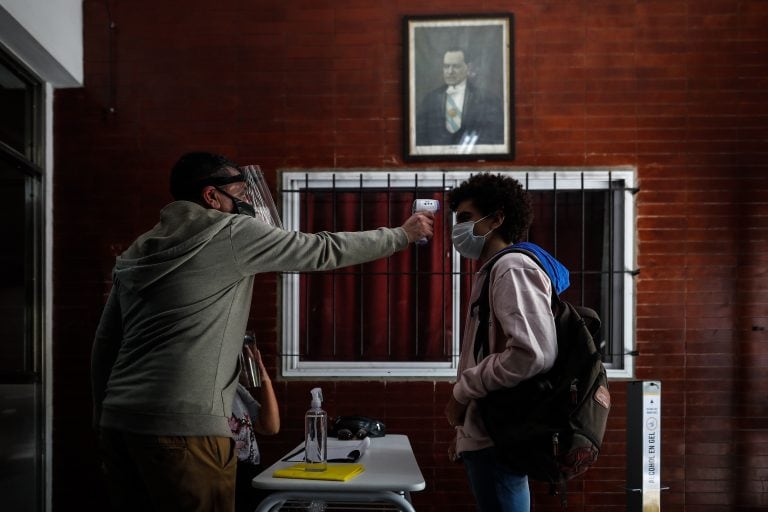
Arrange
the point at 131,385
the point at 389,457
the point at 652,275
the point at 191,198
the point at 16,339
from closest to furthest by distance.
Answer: the point at 131,385
the point at 191,198
the point at 389,457
the point at 16,339
the point at 652,275

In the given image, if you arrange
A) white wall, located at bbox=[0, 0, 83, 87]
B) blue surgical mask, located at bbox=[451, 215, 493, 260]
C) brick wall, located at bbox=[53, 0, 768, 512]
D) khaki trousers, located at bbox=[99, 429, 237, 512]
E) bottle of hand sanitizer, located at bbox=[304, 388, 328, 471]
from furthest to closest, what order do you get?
brick wall, located at bbox=[53, 0, 768, 512]
white wall, located at bbox=[0, 0, 83, 87]
blue surgical mask, located at bbox=[451, 215, 493, 260]
bottle of hand sanitizer, located at bbox=[304, 388, 328, 471]
khaki trousers, located at bbox=[99, 429, 237, 512]

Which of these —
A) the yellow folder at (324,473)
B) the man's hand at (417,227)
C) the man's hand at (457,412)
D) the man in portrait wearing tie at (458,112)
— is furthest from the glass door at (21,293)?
the man's hand at (457,412)

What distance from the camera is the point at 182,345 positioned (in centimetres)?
202

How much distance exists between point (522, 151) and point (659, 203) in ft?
2.61

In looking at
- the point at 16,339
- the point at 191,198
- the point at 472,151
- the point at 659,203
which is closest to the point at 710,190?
the point at 659,203

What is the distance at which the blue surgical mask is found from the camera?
2506 millimetres

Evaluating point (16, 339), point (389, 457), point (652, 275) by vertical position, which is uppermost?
point (652, 275)

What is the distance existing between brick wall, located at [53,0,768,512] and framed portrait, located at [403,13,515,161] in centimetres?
7

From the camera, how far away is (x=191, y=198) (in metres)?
2.24

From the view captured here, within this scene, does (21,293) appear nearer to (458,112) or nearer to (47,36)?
(47,36)

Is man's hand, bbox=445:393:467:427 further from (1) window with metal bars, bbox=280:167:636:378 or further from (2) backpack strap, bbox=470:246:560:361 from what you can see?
(1) window with metal bars, bbox=280:167:636:378

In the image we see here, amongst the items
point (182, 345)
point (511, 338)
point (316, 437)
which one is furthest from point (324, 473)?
point (511, 338)

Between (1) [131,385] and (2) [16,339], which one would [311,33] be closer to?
(2) [16,339]

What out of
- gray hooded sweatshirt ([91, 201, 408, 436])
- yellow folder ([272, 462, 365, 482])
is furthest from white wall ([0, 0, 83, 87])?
yellow folder ([272, 462, 365, 482])
